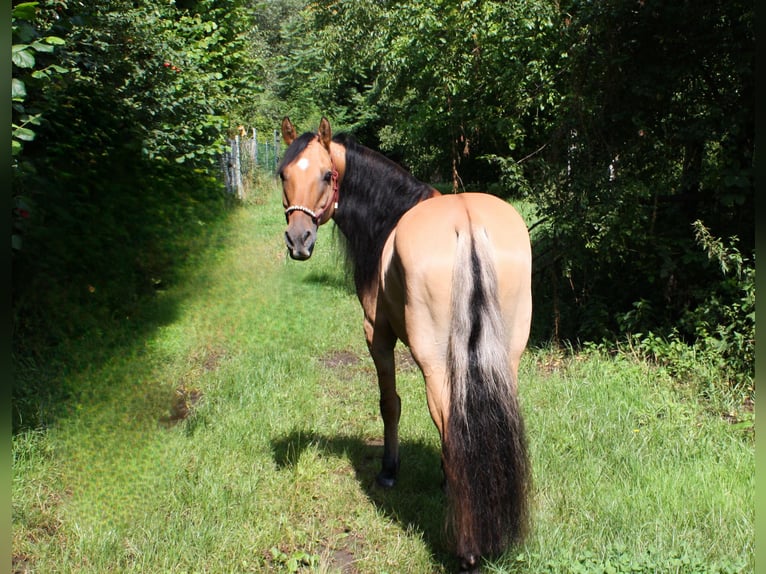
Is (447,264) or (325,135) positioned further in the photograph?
(325,135)

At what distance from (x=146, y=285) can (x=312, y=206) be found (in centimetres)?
238

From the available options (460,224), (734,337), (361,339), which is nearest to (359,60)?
(361,339)

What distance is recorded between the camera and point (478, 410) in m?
2.42

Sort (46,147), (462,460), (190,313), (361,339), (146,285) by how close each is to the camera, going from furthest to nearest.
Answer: (361,339)
(190,313)
(146,285)
(46,147)
(462,460)

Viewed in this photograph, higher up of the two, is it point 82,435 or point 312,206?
point 312,206

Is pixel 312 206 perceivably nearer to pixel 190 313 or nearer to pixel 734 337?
pixel 190 313

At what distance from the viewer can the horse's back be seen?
2.49m

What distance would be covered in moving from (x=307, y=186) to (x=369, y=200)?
0.42 metres

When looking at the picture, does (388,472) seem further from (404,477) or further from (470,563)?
(470,563)

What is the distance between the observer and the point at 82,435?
3.46 meters

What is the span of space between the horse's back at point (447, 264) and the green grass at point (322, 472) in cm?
108

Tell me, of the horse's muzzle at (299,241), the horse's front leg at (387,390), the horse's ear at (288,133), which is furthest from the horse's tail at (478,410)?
the horse's ear at (288,133)

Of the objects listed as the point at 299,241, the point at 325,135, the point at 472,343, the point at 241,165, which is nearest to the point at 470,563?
the point at 472,343

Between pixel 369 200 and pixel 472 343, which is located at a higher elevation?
pixel 369 200
